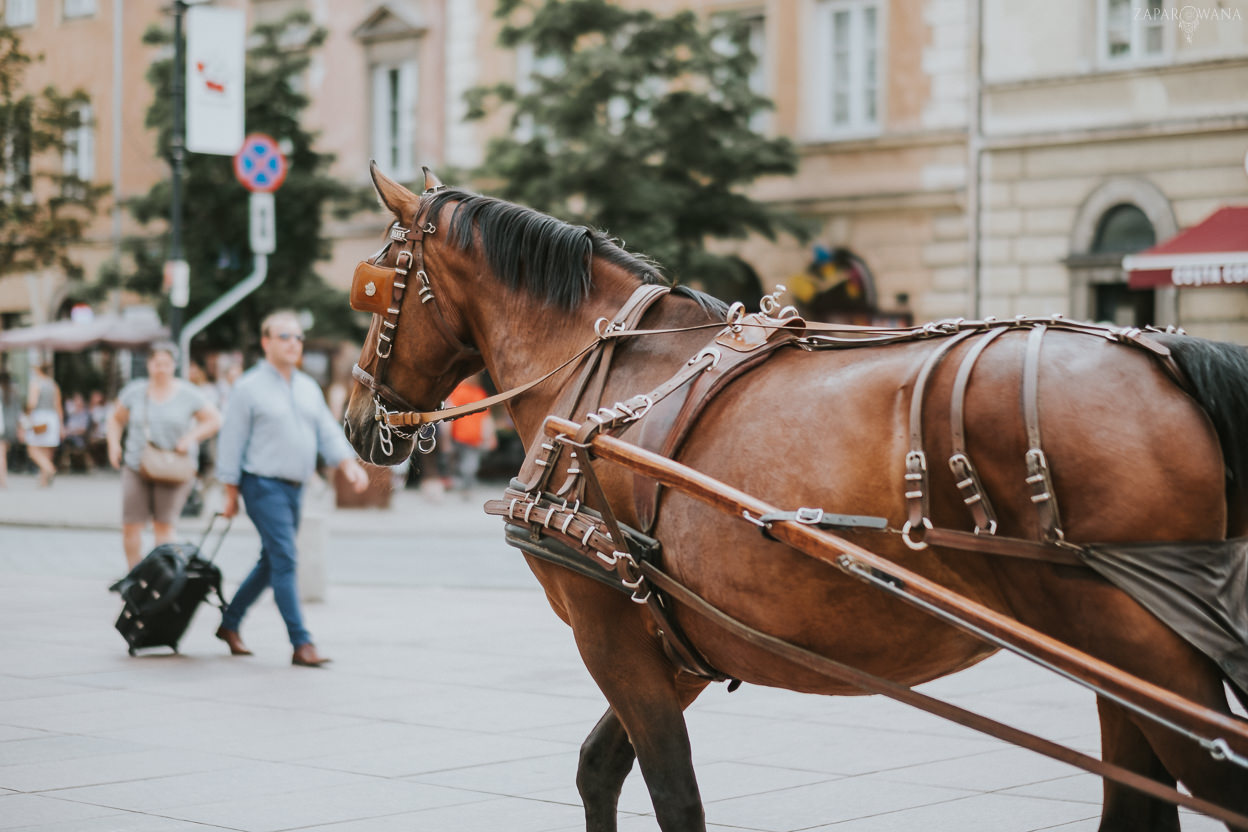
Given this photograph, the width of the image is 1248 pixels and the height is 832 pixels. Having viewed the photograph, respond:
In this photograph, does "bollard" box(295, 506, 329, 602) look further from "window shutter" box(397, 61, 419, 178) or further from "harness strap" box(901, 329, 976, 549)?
"window shutter" box(397, 61, 419, 178)

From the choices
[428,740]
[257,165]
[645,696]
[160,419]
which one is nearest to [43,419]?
[257,165]

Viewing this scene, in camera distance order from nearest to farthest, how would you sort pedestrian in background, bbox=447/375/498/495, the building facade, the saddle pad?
the saddle pad → the building facade → pedestrian in background, bbox=447/375/498/495

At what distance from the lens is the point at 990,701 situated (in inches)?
301

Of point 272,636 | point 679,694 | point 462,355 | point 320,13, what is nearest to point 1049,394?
point 679,694

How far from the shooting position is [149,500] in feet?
37.6

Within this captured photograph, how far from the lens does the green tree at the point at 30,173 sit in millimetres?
28328

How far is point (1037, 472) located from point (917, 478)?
0.91 ft

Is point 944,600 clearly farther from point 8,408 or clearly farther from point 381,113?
point 8,408

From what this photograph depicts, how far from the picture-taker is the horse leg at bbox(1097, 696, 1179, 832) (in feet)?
12.7

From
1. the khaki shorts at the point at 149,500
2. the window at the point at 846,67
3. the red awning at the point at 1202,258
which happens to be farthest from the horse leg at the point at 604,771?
the window at the point at 846,67

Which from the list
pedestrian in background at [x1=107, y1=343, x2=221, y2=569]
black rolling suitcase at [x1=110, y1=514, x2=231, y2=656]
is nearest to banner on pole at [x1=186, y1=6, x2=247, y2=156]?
pedestrian in background at [x1=107, y1=343, x2=221, y2=569]

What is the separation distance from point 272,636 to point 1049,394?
7.64 m

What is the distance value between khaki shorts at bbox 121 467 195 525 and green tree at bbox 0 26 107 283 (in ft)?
62.8

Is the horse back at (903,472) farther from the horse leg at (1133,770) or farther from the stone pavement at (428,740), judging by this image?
the stone pavement at (428,740)
